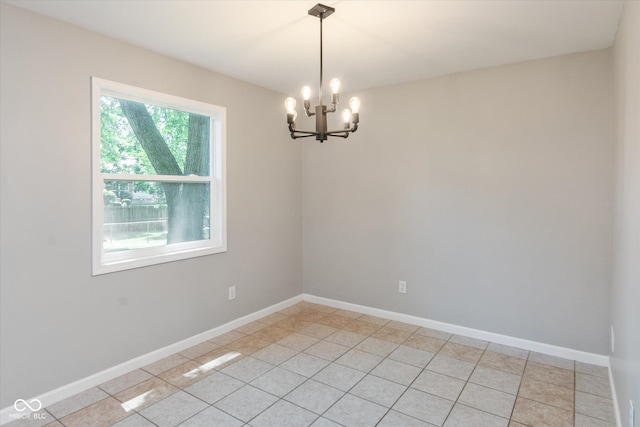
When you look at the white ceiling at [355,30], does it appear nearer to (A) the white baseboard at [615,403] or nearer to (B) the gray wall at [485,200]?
(B) the gray wall at [485,200]

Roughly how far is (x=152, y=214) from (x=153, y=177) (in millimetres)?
309

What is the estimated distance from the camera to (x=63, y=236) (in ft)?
7.81

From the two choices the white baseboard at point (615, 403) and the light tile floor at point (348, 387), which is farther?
the light tile floor at point (348, 387)

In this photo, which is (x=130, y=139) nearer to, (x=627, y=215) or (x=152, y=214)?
(x=152, y=214)

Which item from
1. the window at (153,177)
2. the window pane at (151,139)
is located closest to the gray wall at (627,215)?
the window at (153,177)

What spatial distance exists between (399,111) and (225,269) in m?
2.37

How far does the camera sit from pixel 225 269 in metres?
3.52

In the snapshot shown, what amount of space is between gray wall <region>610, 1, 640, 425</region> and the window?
299 cm

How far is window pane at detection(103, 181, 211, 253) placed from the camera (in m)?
2.72

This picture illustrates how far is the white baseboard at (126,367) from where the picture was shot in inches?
90.3

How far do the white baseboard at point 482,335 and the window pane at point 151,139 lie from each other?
2214mm

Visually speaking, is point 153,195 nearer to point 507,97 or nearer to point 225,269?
point 225,269

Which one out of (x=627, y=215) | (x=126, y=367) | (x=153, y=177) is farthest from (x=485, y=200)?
(x=126, y=367)

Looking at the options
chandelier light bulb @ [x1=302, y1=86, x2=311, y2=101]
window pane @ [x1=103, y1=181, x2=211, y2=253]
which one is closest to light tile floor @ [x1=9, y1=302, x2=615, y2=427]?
window pane @ [x1=103, y1=181, x2=211, y2=253]
